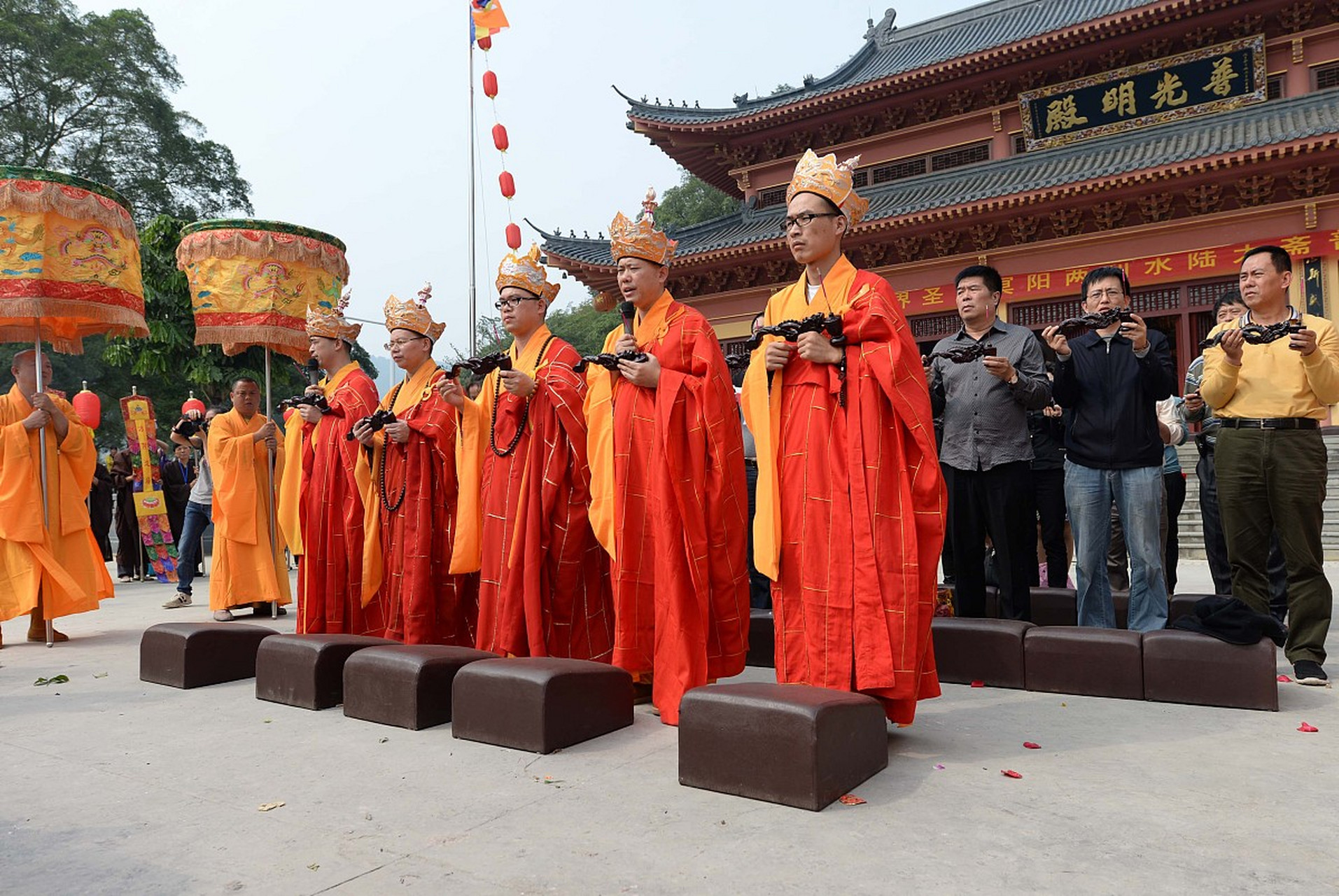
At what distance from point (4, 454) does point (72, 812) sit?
14.1 ft

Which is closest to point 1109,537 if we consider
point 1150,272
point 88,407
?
point 1150,272

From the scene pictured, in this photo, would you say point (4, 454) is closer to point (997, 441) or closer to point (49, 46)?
point (997, 441)

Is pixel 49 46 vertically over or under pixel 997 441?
over

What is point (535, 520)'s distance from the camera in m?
4.06

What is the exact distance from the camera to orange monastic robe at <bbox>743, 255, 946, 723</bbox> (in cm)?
298

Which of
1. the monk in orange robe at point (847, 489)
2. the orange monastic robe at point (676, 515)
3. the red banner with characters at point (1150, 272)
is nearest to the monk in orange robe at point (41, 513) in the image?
the orange monastic robe at point (676, 515)

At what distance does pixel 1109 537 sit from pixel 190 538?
7.74 meters

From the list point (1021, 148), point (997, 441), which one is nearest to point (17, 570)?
point (997, 441)

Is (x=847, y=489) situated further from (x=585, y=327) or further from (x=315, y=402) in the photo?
(x=585, y=327)

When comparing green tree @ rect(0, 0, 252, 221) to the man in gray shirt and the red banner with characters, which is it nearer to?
the red banner with characters

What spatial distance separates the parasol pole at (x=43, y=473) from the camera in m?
5.80

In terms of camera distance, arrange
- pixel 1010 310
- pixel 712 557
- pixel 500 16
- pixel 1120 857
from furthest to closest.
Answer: pixel 1010 310 → pixel 500 16 → pixel 712 557 → pixel 1120 857

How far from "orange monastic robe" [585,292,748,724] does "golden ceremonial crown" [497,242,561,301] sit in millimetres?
955

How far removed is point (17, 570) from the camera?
228 inches
